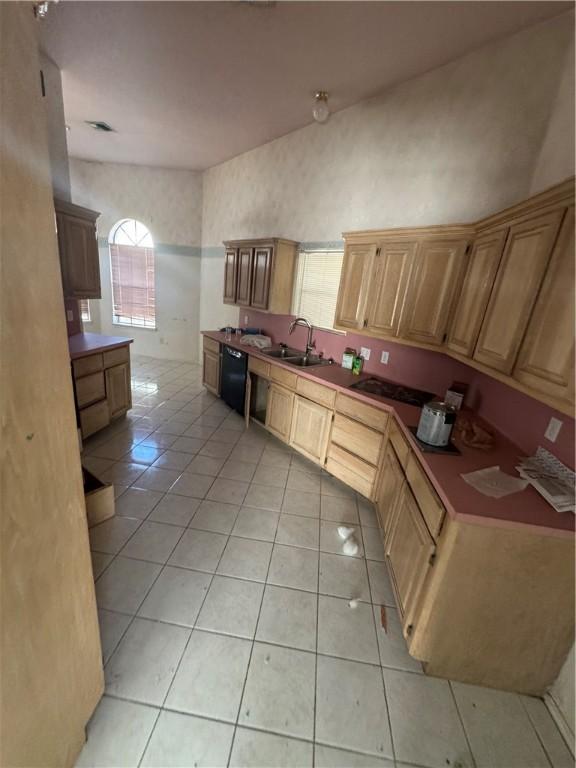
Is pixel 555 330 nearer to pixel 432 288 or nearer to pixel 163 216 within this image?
pixel 432 288

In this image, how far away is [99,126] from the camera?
12.8 ft

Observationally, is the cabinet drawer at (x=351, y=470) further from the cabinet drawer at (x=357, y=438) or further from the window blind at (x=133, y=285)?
the window blind at (x=133, y=285)

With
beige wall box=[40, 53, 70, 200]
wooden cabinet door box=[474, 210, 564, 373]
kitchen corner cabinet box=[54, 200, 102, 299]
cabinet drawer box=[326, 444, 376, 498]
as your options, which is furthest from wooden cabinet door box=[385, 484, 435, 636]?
beige wall box=[40, 53, 70, 200]

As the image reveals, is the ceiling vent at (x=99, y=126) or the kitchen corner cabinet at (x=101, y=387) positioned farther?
the ceiling vent at (x=99, y=126)

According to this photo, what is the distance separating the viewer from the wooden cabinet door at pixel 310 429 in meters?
2.77

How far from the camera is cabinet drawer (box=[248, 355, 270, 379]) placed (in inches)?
133

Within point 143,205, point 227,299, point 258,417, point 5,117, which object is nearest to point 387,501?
point 258,417

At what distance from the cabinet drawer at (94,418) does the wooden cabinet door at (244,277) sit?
6.81 feet

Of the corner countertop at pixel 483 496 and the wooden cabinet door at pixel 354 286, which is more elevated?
the wooden cabinet door at pixel 354 286

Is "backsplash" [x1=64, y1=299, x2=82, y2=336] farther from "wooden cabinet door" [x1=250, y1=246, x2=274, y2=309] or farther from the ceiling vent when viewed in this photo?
the ceiling vent

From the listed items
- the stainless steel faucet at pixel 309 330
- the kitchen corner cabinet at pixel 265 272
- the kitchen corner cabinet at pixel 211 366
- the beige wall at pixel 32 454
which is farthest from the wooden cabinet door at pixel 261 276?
the beige wall at pixel 32 454

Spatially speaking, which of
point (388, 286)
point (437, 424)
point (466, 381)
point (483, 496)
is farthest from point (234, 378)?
point (483, 496)

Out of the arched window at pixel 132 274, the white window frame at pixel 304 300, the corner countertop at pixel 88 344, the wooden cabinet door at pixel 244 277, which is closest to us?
the corner countertop at pixel 88 344

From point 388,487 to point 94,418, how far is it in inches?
112
